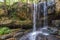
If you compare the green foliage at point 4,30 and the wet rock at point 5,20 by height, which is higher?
the wet rock at point 5,20

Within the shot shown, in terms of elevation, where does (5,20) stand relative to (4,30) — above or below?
above

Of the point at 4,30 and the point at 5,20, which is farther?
the point at 5,20

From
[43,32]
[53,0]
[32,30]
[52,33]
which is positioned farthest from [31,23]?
[53,0]

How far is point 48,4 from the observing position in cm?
708

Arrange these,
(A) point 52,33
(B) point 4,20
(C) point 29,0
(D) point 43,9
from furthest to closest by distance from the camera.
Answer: (C) point 29,0 < (D) point 43,9 < (B) point 4,20 < (A) point 52,33

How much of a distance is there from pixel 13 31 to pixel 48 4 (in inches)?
93.8

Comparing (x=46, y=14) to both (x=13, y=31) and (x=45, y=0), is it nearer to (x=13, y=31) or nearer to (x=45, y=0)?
(x=45, y=0)

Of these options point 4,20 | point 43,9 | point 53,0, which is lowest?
point 4,20

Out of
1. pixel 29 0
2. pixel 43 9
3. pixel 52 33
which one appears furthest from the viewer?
pixel 29 0

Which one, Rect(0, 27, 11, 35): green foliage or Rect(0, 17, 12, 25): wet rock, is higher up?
Rect(0, 17, 12, 25): wet rock

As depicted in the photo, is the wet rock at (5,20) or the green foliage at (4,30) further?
the wet rock at (5,20)

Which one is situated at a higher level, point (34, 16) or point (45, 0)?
point (45, 0)

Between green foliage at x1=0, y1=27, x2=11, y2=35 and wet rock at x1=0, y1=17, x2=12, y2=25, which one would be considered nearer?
Result: green foliage at x1=0, y1=27, x2=11, y2=35

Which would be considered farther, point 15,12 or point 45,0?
point 45,0
